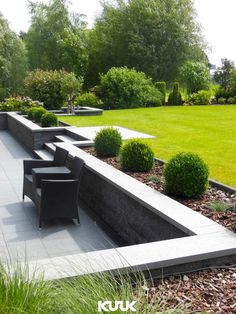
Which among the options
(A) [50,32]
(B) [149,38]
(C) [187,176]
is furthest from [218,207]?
(A) [50,32]

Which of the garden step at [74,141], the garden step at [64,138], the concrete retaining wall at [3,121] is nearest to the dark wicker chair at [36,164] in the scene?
the garden step at [74,141]

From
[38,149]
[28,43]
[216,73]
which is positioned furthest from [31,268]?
[28,43]

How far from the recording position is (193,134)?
11.4 meters

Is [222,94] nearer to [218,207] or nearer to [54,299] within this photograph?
[218,207]

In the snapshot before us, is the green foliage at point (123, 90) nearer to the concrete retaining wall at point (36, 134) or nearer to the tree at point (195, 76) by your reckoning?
the tree at point (195, 76)

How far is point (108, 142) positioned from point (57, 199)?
2557 millimetres

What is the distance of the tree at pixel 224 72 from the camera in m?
25.6

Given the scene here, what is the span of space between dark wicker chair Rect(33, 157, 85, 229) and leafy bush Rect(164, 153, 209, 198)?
4.41 ft

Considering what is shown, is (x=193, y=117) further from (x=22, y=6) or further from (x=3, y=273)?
(x=22, y=6)

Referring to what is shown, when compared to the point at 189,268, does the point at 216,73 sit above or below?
above

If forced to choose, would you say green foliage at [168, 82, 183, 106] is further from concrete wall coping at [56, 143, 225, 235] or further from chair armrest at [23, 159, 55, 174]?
concrete wall coping at [56, 143, 225, 235]

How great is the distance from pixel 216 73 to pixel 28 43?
14.8 metres

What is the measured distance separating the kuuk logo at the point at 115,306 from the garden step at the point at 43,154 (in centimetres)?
748

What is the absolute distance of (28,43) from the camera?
31516 millimetres
